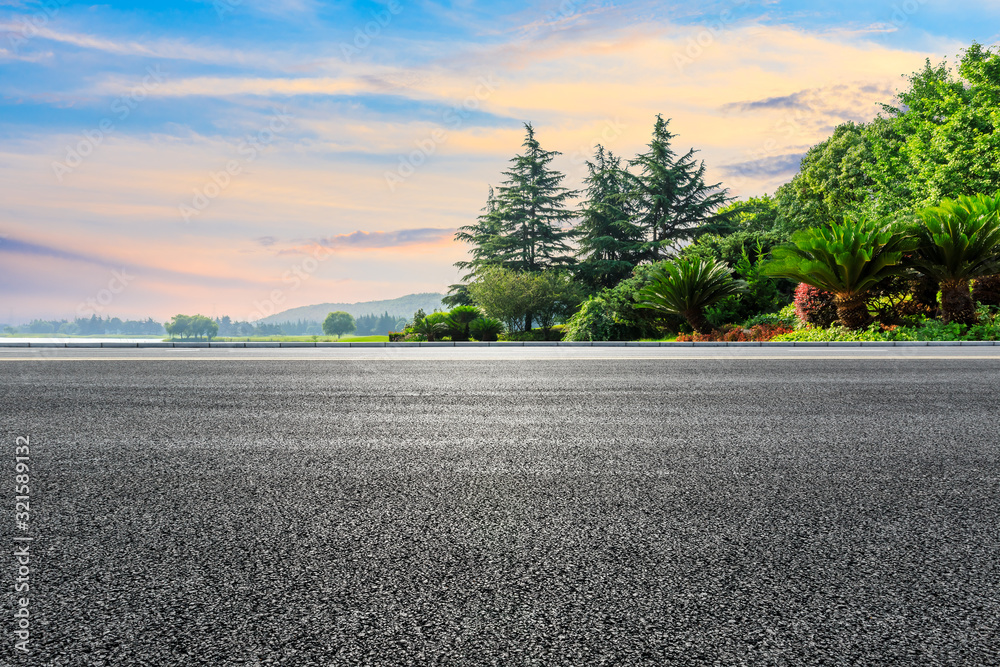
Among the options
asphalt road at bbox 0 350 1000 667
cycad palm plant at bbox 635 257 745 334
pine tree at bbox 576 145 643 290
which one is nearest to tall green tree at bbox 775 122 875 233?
pine tree at bbox 576 145 643 290

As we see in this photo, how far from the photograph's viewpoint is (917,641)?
2.21 m

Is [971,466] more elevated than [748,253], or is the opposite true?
[748,253]

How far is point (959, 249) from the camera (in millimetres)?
16484

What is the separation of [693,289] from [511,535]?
18704 mm

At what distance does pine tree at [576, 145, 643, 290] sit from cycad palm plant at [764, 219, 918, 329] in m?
22.2

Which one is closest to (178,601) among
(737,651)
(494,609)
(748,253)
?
(494,609)

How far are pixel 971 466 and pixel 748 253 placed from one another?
19.5m

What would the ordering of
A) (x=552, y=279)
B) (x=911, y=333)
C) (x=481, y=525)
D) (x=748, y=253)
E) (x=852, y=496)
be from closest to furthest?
(x=481, y=525), (x=852, y=496), (x=911, y=333), (x=748, y=253), (x=552, y=279)

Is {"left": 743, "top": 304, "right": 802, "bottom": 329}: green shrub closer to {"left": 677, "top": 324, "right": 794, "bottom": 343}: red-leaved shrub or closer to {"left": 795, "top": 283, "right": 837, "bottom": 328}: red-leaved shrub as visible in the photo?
{"left": 677, "top": 324, "right": 794, "bottom": 343}: red-leaved shrub

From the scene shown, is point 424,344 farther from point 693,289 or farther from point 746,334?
point 746,334

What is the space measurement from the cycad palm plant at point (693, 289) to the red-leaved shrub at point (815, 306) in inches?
87.7

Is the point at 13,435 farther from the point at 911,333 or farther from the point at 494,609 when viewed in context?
the point at 911,333

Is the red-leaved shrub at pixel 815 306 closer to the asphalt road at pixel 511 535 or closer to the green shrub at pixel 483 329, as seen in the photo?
the asphalt road at pixel 511 535

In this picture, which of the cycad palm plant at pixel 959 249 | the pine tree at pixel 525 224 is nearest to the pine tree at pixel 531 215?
the pine tree at pixel 525 224
